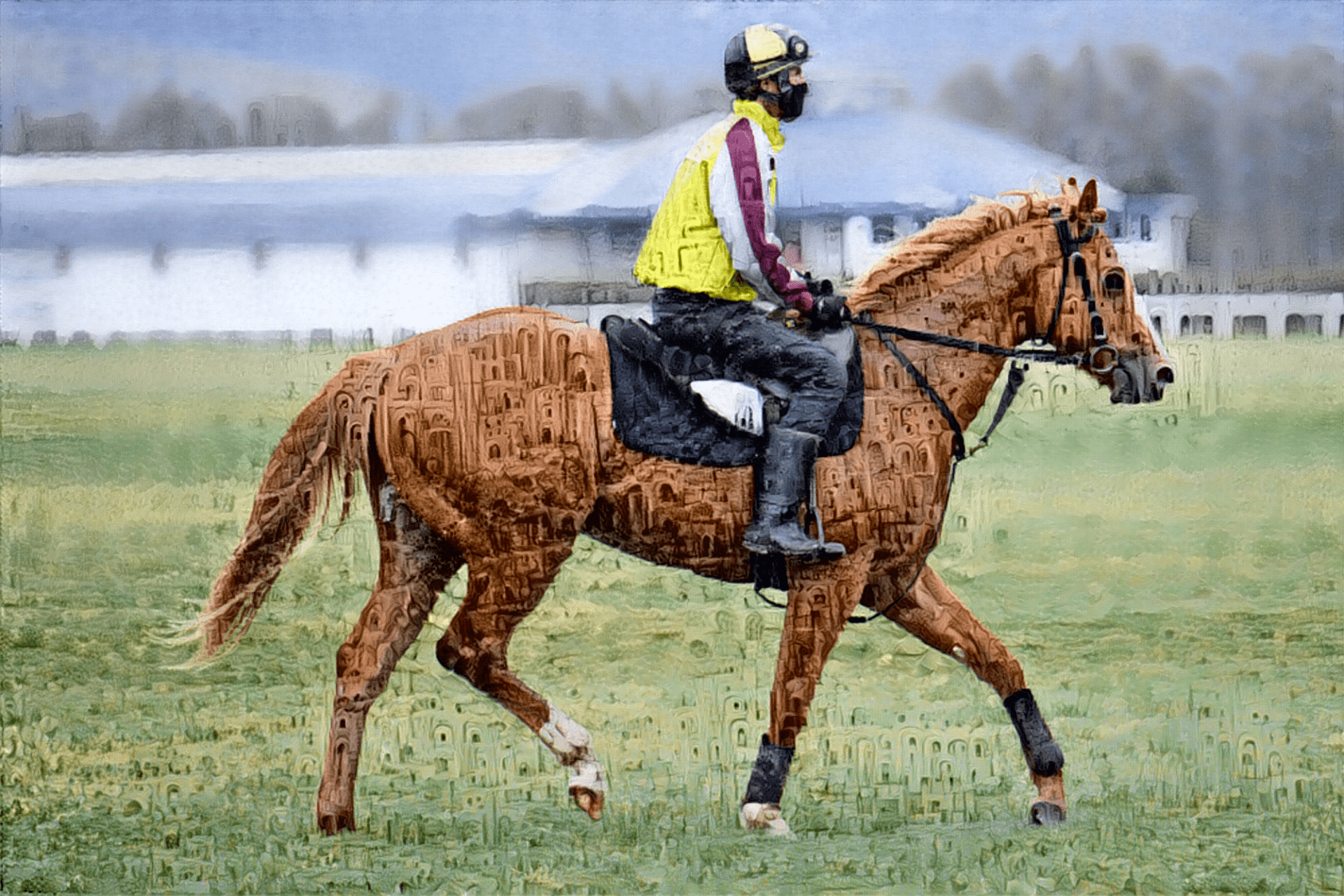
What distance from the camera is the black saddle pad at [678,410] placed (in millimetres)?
6781

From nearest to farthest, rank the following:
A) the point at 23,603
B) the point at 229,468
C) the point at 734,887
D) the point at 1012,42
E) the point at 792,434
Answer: the point at 734,887 < the point at 792,434 < the point at 1012,42 < the point at 23,603 < the point at 229,468

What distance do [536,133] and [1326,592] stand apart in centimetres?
509

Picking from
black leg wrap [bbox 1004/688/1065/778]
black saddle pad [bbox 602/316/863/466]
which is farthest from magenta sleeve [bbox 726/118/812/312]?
black leg wrap [bbox 1004/688/1065/778]

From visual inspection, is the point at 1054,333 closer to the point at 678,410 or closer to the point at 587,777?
the point at 678,410

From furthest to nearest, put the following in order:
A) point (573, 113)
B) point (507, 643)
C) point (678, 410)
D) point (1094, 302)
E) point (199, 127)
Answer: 1. point (199, 127)
2. point (573, 113)
3. point (507, 643)
4. point (1094, 302)
5. point (678, 410)

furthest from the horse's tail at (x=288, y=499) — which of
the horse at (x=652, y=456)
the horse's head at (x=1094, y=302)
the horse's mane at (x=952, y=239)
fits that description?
the horse's head at (x=1094, y=302)

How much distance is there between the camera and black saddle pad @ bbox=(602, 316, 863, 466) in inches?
267

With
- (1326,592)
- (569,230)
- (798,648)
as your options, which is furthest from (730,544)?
(1326,592)

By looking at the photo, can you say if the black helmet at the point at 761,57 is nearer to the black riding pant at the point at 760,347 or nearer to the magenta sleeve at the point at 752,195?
the magenta sleeve at the point at 752,195

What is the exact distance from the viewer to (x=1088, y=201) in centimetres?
692

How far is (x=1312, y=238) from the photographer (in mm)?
11164

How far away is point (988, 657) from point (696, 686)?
2.33m

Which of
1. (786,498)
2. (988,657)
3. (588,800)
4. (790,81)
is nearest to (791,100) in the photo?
(790,81)

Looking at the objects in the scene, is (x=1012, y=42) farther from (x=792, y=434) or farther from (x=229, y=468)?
(x=229, y=468)
